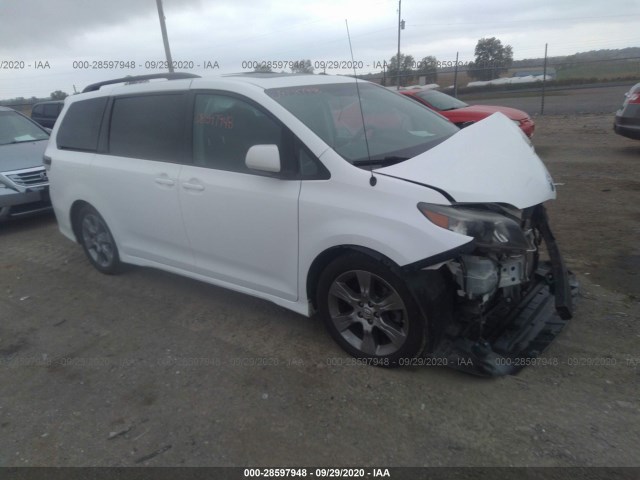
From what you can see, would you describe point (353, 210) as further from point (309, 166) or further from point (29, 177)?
point (29, 177)

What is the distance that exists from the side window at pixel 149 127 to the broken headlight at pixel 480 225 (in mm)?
2097

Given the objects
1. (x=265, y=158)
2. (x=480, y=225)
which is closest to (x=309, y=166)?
(x=265, y=158)

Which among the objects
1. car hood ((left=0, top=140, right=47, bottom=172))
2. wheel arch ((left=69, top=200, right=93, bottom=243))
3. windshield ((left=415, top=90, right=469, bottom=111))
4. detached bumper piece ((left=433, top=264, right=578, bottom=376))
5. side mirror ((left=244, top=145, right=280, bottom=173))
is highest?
side mirror ((left=244, top=145, right=280, bottom=173))

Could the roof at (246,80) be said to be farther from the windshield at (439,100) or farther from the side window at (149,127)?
the windshield at (439,100)

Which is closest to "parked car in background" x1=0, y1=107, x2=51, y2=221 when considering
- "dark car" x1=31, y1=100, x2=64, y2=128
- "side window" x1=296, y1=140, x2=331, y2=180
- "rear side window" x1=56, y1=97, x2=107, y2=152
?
"rear side window" x1=56, y1=97, x2=107, y2=152

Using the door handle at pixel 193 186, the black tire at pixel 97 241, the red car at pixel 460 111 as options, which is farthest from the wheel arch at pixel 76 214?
the red car at pixel 460 111

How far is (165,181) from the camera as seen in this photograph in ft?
12.9

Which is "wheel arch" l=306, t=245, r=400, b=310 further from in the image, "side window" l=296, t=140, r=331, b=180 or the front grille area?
the front grille area

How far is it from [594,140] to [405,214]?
32.7 ft

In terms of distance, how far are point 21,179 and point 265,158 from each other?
17.6ft

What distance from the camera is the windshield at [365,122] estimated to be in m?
3.25

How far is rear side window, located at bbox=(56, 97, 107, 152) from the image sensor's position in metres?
4.68

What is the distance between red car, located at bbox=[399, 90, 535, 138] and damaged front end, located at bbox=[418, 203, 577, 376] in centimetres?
629

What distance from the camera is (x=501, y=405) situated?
277 cm
